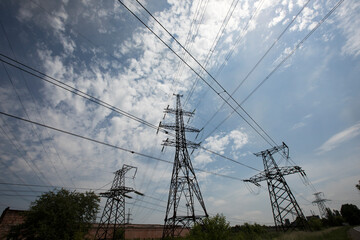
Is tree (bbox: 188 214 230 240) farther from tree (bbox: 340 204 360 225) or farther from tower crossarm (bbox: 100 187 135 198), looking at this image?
tree (bbox: 340 204 360 225)

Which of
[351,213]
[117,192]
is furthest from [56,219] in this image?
[351,213]

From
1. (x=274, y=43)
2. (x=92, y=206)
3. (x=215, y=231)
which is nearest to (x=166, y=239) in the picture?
(x=215, y=231)

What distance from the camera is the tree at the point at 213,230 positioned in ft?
37.4

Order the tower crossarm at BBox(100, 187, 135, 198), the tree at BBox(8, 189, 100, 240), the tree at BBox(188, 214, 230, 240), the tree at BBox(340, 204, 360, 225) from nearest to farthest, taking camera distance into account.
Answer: the tree at BBox(188, 214, 230, 240) → the tree at BBox(8, 189, 100, 240) → the tower crossarm at BBox(100, 187, 135, 198) → the tree at BBox(340, 204, 360, 225)

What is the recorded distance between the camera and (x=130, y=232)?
36.4 meters

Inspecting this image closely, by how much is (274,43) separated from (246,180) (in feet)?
68.5

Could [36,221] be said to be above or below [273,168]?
below

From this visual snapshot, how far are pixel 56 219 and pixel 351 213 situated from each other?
310ft

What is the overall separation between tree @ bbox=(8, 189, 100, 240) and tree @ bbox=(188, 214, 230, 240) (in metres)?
16.2

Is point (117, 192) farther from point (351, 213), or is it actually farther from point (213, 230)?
point (351, 213)

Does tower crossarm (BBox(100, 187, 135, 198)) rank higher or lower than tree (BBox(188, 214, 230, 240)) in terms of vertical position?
higher

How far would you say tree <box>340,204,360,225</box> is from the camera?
2197 inches

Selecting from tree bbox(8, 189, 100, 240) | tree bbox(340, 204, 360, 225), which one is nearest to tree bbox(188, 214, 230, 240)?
tree bbox(8, 189, 100, 240)

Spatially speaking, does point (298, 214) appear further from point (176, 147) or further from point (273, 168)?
point (176, 147)
